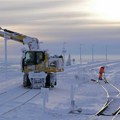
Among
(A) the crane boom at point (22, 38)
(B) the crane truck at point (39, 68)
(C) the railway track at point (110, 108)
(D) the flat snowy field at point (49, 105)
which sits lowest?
(C) the railway track at point (110, 108)

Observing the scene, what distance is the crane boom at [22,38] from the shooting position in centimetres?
4081

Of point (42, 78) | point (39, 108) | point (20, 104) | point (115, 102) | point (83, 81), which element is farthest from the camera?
point (83, 81)

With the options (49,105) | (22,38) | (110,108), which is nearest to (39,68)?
(22,38)

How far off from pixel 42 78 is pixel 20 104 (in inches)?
441

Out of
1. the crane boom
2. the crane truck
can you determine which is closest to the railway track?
the crane truck

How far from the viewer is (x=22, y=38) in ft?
138

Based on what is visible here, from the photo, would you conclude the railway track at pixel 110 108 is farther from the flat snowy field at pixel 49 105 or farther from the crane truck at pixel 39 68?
the crane truck at pixel 39 68

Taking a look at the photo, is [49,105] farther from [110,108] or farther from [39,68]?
[39,68]

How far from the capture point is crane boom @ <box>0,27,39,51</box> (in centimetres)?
4081

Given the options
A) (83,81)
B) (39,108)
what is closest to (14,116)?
(39,108)

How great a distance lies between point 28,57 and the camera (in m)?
39.4

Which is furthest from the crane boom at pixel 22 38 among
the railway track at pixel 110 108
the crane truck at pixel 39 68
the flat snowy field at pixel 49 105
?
the railway track at pixel 110 108

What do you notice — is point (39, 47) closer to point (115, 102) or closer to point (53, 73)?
point (53, 73)

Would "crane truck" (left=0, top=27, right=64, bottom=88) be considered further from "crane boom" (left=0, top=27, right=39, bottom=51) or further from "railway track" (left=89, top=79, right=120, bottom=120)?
"railway track" (left=89, top=79, right=120, bottom=120)
